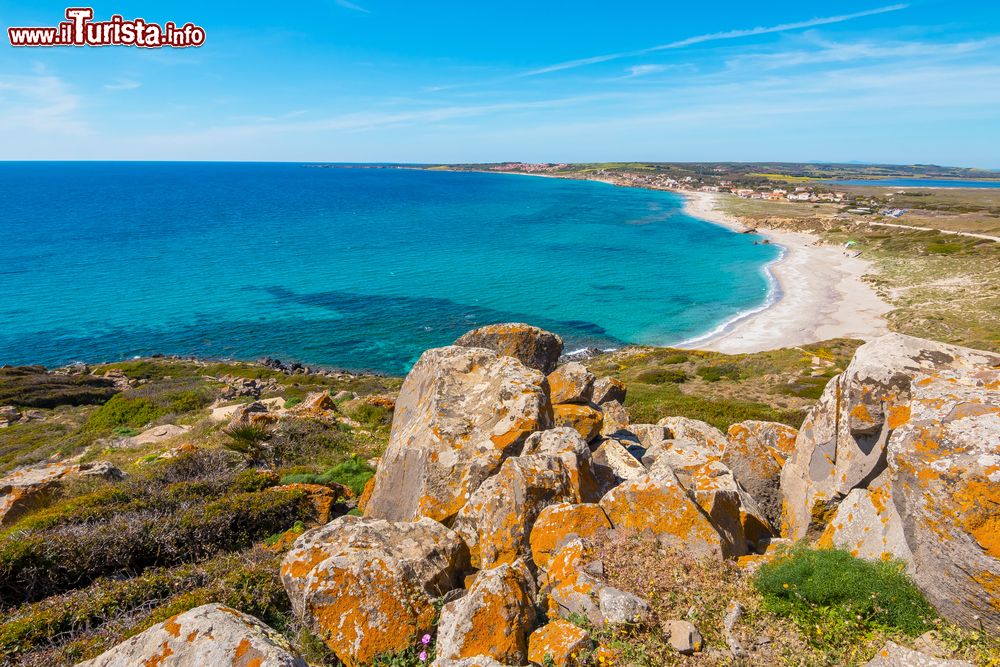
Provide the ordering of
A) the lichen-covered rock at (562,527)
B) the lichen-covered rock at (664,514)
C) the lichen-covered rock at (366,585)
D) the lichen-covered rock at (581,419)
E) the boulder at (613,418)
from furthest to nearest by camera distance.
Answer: the boulder at (613,418) → the lichen-covered rock at (581,419) → the lichen-covered rock at (562,527) → the lichen-covered rock at (664,514) → the lichen-covered rock at (366,585)

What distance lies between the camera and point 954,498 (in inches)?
208

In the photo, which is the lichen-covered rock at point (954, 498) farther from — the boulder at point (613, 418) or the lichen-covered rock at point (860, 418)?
the boulder at point (613, 418)

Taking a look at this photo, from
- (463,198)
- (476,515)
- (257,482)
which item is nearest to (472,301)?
(257,482)

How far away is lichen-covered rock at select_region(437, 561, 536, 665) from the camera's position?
5.35 metres

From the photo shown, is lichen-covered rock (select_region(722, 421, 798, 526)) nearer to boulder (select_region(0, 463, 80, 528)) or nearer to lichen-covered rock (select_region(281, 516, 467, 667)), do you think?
lichen-covered rock (select_region(281, 516, 467, 667))

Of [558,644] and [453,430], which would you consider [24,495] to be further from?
[558,644]

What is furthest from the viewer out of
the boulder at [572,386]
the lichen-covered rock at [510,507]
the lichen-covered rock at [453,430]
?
the boulder at [572,386]

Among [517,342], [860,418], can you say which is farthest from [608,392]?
[860,418]

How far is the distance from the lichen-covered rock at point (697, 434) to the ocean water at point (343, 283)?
31.2m

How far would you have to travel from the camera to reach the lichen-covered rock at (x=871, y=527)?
20.1 feet

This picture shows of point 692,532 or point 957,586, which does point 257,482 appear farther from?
point 957,586

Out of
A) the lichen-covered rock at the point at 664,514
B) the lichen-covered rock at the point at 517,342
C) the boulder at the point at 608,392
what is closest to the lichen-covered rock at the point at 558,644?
the lichen-covered rock at the point at 664,514

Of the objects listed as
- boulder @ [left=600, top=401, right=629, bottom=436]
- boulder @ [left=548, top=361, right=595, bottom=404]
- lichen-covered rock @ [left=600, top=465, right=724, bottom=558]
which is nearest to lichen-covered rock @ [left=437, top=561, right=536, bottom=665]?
lichen-covered rock @ [left=600, top=465, right=724, bottom=558]

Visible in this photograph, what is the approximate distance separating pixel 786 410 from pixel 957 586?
2136cm
